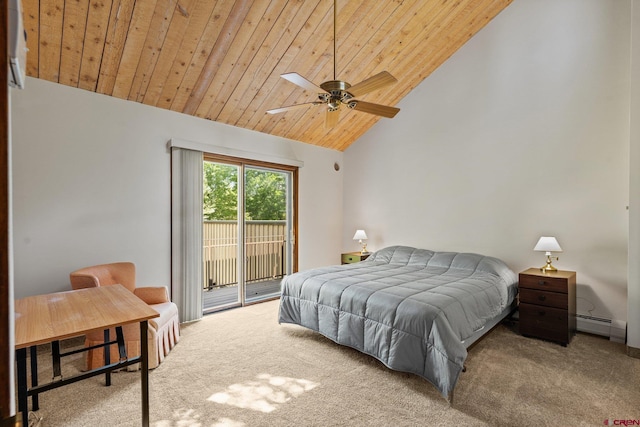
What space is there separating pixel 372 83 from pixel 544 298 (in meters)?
2.77

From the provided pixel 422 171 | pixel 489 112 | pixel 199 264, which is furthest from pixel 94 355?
pixel 489 112

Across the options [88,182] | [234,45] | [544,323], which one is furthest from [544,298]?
[88,182]

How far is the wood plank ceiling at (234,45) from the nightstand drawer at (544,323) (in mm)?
3378

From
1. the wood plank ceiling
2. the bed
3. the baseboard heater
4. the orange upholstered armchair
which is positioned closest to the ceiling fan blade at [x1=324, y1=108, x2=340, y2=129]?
the wood plank ceiling

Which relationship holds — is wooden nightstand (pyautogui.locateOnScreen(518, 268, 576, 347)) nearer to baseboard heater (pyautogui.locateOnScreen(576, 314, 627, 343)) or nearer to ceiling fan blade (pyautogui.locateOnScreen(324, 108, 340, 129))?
baseboard heater (pyautogui.locateOnScreen(576, 314, 627, 343))

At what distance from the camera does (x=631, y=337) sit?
9.29 ft

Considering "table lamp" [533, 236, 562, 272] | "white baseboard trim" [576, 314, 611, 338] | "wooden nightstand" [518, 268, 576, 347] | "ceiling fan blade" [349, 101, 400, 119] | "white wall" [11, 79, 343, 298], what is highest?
"ceiling fan blade" [349, 101, 400, 119]

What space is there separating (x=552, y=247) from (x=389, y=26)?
9.98ft

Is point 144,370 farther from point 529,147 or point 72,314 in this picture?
point 529,147

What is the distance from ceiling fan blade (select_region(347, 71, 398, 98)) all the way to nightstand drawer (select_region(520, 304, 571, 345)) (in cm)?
274

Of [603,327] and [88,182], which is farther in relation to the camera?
[603,327]

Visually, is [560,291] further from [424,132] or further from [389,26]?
[389,26]

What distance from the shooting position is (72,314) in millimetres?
1736

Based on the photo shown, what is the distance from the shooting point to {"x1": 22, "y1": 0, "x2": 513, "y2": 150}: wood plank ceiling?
2.71 m
